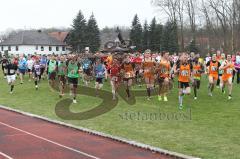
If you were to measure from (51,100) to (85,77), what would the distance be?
6.92 m

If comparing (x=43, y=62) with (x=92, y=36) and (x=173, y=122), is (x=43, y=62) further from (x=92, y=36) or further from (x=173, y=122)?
(x=92, y=36)

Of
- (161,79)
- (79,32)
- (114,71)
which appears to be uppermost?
(79,32)

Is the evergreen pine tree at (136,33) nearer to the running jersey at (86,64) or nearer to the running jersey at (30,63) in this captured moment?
the running jersey at (30,63)

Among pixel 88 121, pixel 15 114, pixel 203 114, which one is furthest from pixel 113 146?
pixel 15 114

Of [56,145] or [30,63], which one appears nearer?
[56,145]

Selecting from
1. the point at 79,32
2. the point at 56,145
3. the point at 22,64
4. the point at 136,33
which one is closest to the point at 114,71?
the point at 56,145

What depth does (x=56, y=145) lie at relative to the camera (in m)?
9.66

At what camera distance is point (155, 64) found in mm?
17703

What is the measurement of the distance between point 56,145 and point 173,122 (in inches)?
150


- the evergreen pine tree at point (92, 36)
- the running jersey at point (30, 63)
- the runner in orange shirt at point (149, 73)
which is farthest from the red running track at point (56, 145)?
the evergreen pine tree at point (92, 36)

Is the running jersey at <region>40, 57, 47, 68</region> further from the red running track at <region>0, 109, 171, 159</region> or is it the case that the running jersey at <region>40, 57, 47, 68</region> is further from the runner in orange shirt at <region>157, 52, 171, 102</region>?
the red running track at <region>0, 109, 171, 159</region>

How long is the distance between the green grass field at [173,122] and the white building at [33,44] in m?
77.9

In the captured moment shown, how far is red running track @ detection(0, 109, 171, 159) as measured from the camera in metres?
8.74

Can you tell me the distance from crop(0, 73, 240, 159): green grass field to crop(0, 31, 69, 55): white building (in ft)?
256
